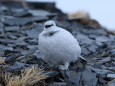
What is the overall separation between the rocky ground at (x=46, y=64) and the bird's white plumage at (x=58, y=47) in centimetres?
21

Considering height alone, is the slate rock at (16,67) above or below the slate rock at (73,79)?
above

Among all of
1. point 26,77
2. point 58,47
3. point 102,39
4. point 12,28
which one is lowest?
point 102,39

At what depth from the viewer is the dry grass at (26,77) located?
20.9 feet

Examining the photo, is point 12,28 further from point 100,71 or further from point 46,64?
point 100,71

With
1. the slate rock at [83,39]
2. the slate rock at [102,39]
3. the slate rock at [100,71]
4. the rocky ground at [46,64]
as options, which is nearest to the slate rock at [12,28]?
the rocky ground at [46,64]

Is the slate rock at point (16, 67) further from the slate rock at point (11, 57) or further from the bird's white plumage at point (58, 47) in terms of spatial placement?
A: the bird's white plumage at point (58, 47)

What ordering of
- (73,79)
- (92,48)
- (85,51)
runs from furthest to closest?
(92,48) → (85,51) → (73,79)

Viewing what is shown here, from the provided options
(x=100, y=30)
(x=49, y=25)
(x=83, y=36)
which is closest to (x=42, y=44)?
(x=49, y=25)

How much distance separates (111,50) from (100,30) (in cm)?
341

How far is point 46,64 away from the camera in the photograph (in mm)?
7980

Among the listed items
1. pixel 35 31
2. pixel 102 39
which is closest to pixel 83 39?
pixel 102 39

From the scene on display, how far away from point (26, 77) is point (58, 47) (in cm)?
92

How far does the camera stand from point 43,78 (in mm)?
6617

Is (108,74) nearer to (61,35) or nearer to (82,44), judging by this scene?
(61,35)
